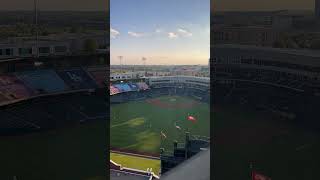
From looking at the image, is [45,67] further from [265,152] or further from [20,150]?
[265,152]

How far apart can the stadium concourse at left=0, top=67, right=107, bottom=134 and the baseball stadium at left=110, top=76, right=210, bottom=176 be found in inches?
70.3

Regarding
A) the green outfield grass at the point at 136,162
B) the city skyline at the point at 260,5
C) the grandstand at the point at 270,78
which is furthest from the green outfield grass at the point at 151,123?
the city skyline at the point at 260,5

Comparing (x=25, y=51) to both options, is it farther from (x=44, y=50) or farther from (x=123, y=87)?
(x=123, y=87)

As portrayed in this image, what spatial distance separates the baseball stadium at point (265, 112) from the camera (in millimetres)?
2268

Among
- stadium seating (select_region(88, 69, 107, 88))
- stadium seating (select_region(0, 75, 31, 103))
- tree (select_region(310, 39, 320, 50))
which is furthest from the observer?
stadium seating (select_region(88, 69, 107, 88))

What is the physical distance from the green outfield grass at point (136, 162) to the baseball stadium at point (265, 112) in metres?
2.51

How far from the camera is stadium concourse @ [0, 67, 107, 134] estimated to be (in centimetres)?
285

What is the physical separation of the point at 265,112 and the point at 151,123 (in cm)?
411

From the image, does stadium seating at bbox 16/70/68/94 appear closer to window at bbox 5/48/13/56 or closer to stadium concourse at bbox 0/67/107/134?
stadium concourse at bbox 0/67/107/134

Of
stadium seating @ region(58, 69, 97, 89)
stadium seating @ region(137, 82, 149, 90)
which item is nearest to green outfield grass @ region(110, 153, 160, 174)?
stadium seating @ region(137, 82, 149, 90)

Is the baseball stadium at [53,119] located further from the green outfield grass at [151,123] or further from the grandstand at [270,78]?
the green outfield grass at [151,123]

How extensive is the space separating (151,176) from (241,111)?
250cm

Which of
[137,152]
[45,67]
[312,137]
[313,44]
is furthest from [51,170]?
[137,152]

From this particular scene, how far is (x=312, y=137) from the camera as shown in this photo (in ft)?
7.34
